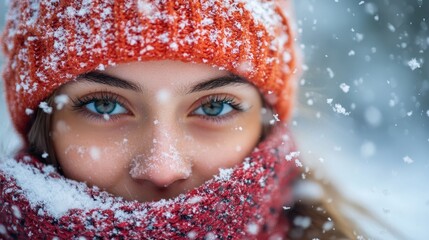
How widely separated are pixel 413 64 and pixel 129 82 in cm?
176

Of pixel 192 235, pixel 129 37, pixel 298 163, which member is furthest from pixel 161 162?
pixel 298 163

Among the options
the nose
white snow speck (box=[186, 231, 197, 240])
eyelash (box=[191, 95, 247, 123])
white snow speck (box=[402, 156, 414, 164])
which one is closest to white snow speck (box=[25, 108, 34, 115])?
the nose

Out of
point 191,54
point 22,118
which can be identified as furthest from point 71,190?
point 191,54

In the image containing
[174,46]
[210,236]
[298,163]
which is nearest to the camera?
[174,46]

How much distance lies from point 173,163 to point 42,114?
451 millimetres

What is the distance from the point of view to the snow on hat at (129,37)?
3.72 ft

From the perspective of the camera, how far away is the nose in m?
1.19

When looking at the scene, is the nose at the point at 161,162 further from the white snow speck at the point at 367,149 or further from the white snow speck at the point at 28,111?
the white snow speck at the point at 367,149

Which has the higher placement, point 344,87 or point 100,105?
point 344,87

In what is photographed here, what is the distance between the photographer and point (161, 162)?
1188 millimetres

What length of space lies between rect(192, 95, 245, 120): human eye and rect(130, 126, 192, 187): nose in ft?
0.41

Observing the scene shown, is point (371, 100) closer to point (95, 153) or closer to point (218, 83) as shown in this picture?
point (218, 83)

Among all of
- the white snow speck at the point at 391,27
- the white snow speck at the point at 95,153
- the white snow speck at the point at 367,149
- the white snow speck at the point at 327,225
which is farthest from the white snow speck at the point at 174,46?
the white snow speck at the point at 367,149

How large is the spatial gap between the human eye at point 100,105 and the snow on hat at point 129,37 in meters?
0.08
